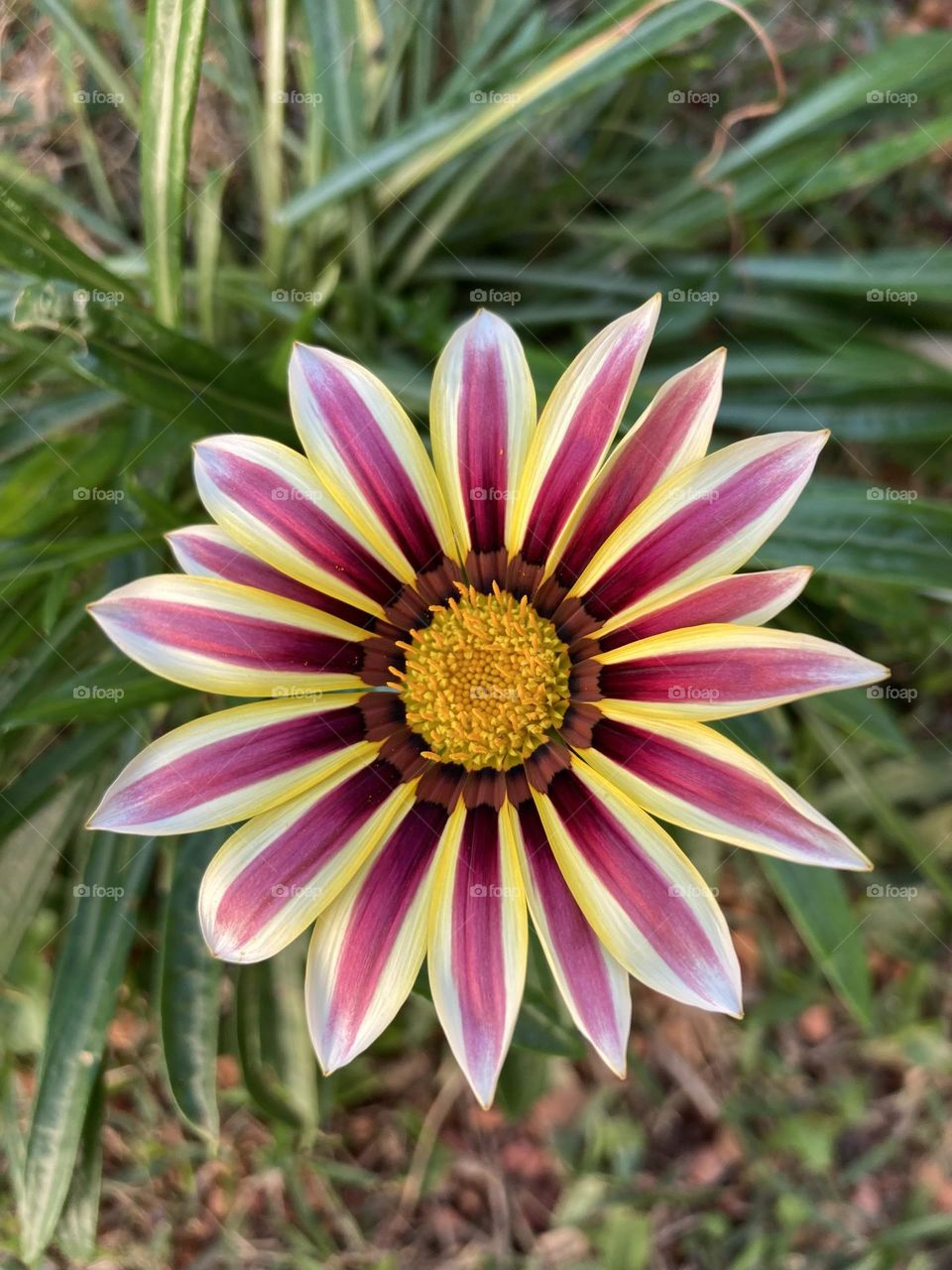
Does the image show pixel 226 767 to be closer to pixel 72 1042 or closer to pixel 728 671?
pixel 728 671

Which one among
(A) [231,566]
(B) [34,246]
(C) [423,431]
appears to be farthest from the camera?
(C) [423,431]

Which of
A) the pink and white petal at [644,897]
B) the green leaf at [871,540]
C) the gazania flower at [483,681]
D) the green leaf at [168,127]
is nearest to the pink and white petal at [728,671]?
the gazania flower at [483,681]

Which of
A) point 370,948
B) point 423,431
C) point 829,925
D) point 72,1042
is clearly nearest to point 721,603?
point 370,948

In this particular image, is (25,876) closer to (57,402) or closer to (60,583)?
(60,583)

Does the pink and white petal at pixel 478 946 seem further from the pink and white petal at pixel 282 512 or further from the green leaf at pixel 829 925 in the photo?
the green leaf at pixel 829 925

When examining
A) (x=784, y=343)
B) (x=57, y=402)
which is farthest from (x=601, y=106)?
(x=57, y=402)

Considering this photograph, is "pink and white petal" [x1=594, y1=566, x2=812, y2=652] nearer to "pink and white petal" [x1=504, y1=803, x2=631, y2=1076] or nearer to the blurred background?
"pink and white petal" [x1=504, y1=803, x2=631, y2=1076]
